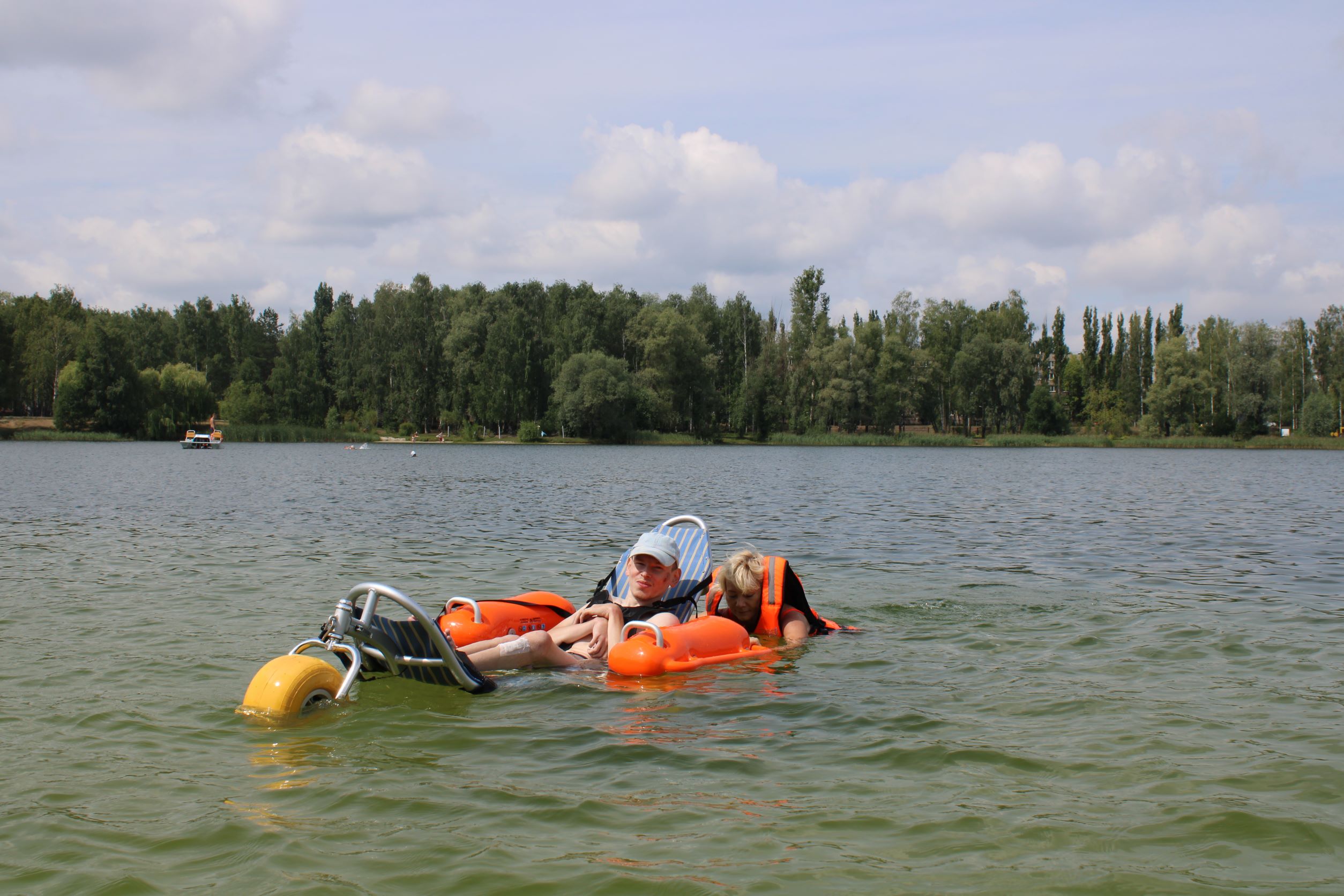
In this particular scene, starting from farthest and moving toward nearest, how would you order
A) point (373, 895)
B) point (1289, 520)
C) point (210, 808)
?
point (1289, 520) → point (210, 808) → point (373, 895)

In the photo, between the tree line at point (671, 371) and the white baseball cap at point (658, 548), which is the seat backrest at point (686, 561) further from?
the tree line at point (671, 371)

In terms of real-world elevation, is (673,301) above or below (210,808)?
above

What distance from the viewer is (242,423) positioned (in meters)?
92.1

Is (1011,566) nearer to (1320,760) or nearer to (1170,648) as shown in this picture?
(1170,648)

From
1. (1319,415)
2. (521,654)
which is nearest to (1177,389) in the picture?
(1319,415)

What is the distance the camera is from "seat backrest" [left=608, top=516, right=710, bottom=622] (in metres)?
8.80

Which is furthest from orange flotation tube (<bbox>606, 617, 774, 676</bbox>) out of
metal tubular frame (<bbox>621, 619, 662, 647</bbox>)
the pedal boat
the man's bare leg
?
the pedal boat

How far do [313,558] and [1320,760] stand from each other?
12940mm

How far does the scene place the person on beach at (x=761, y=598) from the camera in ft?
29.5

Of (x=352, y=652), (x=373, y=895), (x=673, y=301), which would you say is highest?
(x=673, y=301)

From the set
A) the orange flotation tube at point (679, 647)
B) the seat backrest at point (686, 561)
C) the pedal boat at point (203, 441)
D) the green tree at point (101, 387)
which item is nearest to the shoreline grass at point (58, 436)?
the green tree at point (101, 387)

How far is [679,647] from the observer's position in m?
7.84

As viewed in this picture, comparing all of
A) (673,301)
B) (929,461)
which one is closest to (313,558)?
(929,461)

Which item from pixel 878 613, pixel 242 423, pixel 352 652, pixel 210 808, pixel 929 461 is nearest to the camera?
pixel 210 808
